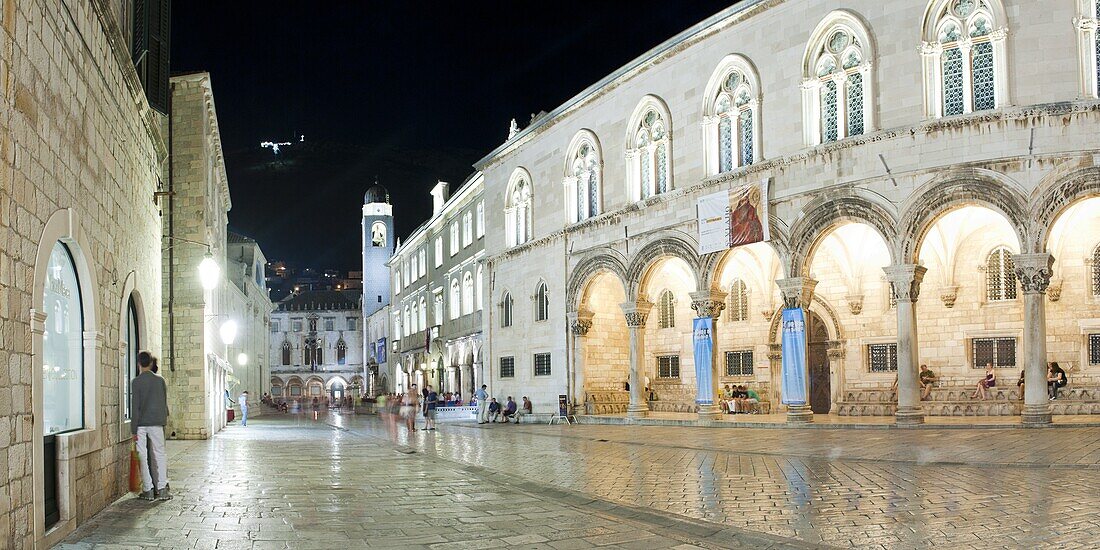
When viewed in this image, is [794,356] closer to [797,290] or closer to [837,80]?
[797,290]

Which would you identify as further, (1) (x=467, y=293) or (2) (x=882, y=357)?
(1) (x=467, y=293)

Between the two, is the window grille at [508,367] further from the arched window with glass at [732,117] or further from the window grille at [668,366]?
the arched window with glass at [732,117]

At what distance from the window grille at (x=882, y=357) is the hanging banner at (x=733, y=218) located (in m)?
5.60

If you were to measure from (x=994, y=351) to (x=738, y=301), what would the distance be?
8705 millimetres

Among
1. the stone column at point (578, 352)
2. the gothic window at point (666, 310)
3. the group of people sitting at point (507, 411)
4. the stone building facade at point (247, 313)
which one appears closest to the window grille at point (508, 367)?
the group of people sitting at point (507, 411)

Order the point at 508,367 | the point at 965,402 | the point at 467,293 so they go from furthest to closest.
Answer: the point at 467,293 < the point at 508,367 < the point at 965,402

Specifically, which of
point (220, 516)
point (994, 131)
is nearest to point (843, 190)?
point (994, 131)

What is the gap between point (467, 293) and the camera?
46906mm

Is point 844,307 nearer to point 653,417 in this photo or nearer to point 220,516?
point 653,417

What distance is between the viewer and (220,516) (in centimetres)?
1048

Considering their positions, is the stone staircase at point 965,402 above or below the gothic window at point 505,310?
below

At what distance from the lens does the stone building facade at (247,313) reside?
44781 millimetres

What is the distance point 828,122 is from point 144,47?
15126 mm

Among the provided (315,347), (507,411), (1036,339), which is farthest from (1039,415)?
(315,347)
